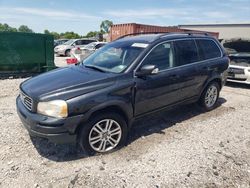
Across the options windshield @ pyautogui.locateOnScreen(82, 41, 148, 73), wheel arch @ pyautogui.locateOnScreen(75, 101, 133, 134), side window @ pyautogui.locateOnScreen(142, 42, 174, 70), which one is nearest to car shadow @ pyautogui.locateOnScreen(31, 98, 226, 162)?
wheel arch @ pyautogui.locateOnScreen(75, 101, 133, 134)

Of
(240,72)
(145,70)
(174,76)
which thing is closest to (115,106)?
(145,70)

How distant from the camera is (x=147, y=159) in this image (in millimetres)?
3611

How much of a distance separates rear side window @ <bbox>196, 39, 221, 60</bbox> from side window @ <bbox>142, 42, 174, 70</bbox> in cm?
104

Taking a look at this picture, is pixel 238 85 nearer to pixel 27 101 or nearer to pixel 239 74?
pixel 239 74

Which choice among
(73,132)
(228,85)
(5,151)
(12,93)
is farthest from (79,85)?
(228,85)

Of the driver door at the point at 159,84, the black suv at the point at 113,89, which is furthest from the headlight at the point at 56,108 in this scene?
the driver door at the point at 159,84

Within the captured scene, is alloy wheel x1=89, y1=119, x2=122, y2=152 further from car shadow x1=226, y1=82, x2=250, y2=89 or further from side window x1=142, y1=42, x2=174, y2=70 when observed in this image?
car shadow x1=226, y1=82, x2=250, y2=89

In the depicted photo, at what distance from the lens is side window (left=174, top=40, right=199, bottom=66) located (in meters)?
4.65

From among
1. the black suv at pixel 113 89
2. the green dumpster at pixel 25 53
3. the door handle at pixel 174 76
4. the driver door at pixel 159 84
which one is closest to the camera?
the black suv at pixel 113 89

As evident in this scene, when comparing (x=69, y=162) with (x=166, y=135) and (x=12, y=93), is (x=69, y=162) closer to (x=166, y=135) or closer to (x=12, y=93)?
(x=166, y=135)

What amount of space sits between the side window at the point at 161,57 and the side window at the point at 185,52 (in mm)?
180

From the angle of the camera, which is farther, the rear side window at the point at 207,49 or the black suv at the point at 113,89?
the rear side window at the point at 207,49

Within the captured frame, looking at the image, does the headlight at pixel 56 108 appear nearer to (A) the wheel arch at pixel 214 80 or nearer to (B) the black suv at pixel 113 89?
(B) the black suv at pixel 113 89

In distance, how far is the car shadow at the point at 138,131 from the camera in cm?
367
